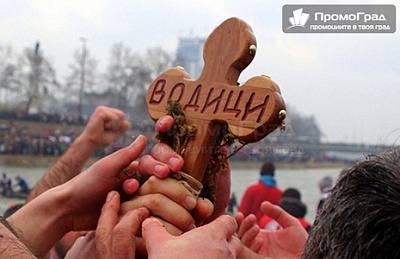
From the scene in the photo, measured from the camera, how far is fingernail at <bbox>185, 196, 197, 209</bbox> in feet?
3.14

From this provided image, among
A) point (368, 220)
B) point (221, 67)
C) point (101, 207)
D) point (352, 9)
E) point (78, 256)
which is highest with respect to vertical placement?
point (352, 9)

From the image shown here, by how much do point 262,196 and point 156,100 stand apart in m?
2.34

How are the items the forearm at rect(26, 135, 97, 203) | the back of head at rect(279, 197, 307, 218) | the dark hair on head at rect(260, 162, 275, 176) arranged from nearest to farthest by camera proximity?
1. the forearm at rect(26, 135, 97, 203)
2. the back of head at rect(279, 197, 307, 218)
3. the dark hair on head at rect(260, 162, 275, 176)

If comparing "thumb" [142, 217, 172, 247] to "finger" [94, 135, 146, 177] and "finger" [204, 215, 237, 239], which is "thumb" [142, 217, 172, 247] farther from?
"finger" [94, 135, 146, 177]

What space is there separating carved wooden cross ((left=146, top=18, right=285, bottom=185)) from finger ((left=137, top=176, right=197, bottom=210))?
0.04 metres

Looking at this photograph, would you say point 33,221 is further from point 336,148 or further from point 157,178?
point 336,148

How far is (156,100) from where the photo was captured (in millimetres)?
1077

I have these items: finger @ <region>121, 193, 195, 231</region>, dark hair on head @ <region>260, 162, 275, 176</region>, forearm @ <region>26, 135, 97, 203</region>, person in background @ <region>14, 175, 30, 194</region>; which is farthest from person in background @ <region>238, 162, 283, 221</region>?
person in background @ <region>14, 175, 30, 194</region>

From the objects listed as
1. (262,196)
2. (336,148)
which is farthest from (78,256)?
(262,196)

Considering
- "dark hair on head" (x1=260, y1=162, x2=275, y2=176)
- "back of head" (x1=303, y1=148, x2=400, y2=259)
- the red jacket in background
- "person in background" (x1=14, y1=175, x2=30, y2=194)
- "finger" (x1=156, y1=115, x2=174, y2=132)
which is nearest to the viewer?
"back of head" (x1=303, y1=148, x2=400, y2=259)

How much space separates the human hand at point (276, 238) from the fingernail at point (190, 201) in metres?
0.43

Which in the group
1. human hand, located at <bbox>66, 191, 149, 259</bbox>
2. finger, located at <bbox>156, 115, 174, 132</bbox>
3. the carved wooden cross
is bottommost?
human hand, located at <bbox>66, 191, 149, 259</bbox>

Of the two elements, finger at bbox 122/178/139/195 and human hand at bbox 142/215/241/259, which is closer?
human hand at bbox 142/215/241/259

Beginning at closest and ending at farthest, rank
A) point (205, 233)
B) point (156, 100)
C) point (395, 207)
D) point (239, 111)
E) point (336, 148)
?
point (395, 207) → point (205, 233) → point (239, 111) → point (156, 100) → point (336, 148)
